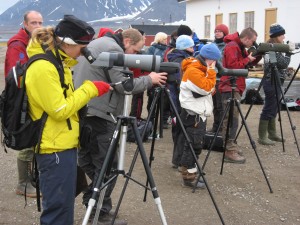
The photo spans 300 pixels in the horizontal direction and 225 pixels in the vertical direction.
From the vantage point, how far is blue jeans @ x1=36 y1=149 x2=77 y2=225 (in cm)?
294

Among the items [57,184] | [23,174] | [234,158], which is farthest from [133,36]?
[234,158]

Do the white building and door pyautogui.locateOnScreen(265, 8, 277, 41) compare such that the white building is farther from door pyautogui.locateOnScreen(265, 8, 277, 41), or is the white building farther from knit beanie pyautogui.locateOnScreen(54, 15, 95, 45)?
knit beanie pyautogui.locateOnScreen(54, 15, 95, 45)

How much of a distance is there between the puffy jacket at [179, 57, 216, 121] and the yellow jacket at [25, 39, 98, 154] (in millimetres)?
2051

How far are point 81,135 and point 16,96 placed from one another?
528 mm

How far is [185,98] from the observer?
16.5 feet

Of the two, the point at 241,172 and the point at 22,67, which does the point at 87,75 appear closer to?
the point at 22,67

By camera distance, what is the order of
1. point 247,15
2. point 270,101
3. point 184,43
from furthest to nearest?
point 247,15 < point 270,101 < point 184,43

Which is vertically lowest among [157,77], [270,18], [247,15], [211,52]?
[157,77]

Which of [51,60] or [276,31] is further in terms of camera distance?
[276,31]

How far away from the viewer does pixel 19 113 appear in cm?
286

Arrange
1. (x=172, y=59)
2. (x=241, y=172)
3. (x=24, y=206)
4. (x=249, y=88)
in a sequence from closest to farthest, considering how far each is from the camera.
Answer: (x=24, y=206) → (x=241, y=172) → (x=172, y=59) → (x=249, y=88)

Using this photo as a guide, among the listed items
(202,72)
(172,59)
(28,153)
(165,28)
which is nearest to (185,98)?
(202,72)

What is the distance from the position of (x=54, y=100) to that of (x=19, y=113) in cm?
29

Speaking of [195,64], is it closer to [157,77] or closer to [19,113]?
[157,77]
